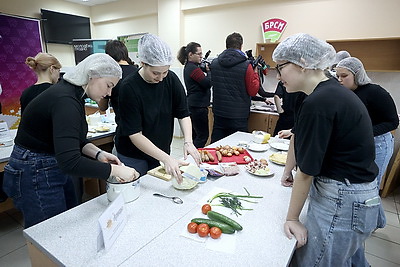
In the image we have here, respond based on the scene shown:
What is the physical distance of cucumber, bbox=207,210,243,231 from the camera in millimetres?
968

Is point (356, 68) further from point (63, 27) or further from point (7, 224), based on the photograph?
point (63, 27)

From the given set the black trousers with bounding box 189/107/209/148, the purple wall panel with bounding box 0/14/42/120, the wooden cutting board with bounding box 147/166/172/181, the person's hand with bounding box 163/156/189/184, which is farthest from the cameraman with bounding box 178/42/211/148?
the purple wall panel with bounding box 0/14/42/120

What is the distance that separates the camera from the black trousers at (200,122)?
326 centimetres

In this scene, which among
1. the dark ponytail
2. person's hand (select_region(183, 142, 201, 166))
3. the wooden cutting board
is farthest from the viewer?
the dark ponytail

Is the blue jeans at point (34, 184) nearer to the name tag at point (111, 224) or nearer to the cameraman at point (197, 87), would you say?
the name tag at point (111, 224)

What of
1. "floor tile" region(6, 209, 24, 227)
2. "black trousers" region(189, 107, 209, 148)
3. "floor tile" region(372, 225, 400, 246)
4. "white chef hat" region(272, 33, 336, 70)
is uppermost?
"white chef hat" region(272, 33, 336, 70)

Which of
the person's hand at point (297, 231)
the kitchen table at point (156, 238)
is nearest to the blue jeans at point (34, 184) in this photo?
the kitchen table at point (156, 238)

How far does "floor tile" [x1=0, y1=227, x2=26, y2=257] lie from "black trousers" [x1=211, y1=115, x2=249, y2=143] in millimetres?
2076

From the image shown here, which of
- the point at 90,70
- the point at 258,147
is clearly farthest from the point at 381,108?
the point at 90,70

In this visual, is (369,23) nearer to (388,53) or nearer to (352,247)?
(388,53)

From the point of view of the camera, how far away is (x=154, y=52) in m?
1.33

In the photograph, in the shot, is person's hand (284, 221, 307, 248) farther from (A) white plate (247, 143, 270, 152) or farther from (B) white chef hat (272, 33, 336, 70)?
(A) white plate (247, 143, 270, 152)

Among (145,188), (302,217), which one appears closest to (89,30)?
(145,188)

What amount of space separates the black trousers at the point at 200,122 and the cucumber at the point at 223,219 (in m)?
2.31
